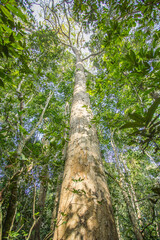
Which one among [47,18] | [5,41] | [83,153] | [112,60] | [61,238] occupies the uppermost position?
[47,18]

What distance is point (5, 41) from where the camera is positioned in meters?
0.97

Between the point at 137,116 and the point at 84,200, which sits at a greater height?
the point at 137,116

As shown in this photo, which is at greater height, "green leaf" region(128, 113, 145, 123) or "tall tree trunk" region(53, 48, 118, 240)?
"green leaf" region(128, 113, 145, 123)

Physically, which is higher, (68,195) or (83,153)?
(83,153)

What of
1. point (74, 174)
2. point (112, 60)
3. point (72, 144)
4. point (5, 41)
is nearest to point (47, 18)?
point (112, 60)

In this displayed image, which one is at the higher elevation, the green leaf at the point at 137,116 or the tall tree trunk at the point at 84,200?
the green leaf at the point at 137,116

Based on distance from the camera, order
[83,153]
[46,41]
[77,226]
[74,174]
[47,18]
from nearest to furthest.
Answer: [77,226]
[74,174]
[83,153]
[46,41]
[47,18]

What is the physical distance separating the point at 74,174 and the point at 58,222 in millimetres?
347

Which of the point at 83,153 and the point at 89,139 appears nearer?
the point at 83,153

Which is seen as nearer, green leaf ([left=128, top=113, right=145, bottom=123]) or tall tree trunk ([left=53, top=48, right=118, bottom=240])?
tall tree trunk ([left=53, top=48, right=118, bottom=240])

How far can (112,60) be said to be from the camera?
1736 mm

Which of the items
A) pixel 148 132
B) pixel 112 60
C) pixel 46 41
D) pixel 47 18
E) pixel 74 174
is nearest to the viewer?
pixel 148 132

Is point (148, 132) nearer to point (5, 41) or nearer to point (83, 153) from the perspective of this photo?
point (83, 153)

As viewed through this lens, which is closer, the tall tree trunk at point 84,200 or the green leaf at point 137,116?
the tall tree trunk at point 84,200
